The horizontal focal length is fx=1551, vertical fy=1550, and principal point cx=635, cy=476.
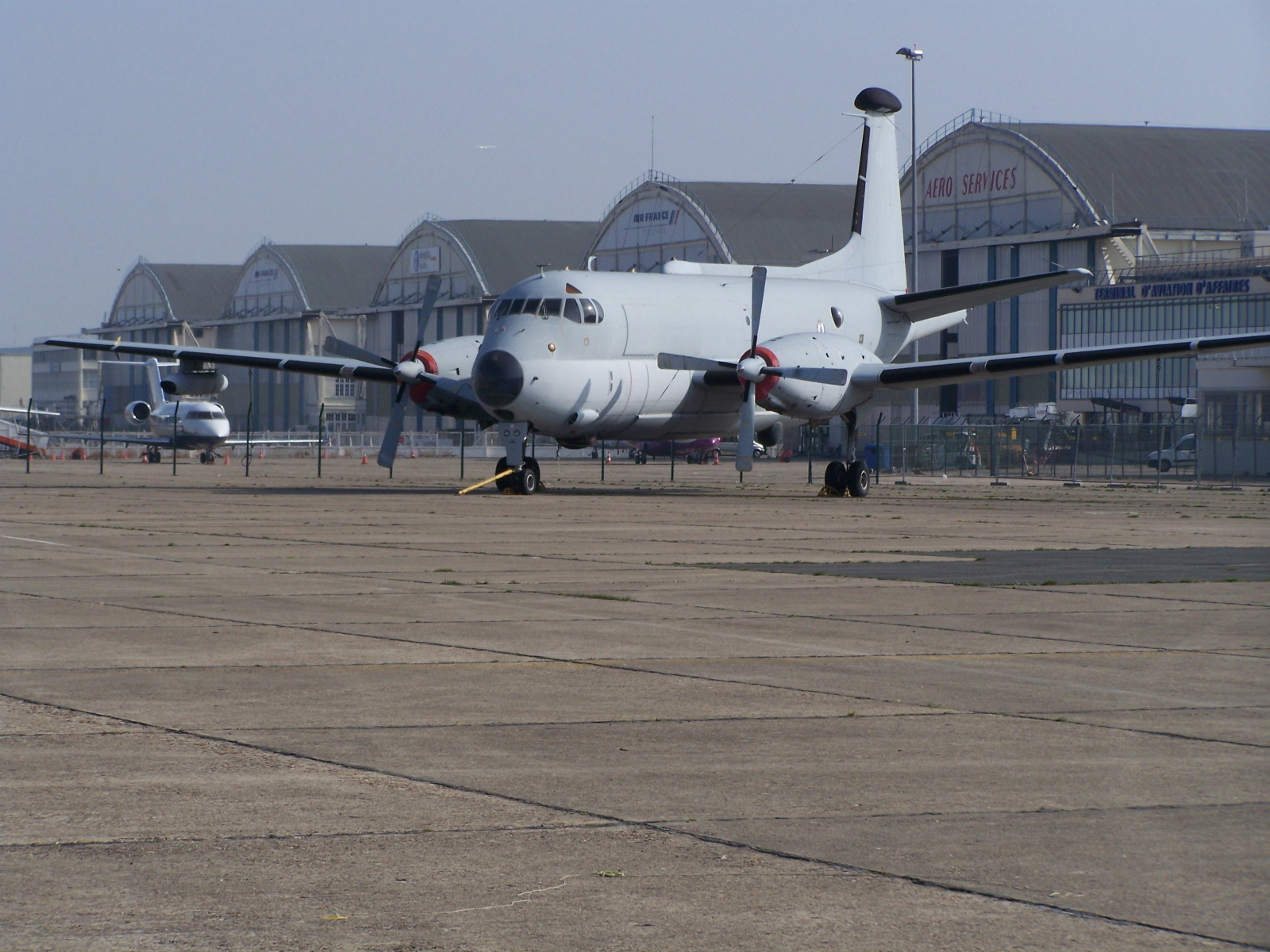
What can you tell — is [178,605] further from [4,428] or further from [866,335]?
[4,428]

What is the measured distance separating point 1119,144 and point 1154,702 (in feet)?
269

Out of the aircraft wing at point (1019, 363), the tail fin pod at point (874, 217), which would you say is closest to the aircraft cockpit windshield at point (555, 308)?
the aircraft wing at point (1019, 363)

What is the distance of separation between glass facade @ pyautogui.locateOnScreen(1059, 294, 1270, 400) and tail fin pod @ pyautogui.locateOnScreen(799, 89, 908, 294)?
3637cm

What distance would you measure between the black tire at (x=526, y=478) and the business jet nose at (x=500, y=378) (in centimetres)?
294

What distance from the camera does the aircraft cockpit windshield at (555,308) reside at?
31781 millimetres

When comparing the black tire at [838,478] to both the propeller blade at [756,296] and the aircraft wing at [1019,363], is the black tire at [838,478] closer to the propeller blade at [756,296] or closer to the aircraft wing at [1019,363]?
the aircraft wing at [1019,363]

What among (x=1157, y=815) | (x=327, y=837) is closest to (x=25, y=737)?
(x=327, y=837)

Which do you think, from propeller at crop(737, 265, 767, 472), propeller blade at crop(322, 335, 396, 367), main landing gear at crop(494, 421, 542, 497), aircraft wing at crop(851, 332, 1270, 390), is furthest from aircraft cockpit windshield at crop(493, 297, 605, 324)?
aircraft wing at crop(851, 332, 1270, 390)

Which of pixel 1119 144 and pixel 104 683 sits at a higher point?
pixel 1119 144

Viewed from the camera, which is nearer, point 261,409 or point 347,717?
point 347,717

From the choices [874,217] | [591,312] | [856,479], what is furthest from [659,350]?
[874,217]

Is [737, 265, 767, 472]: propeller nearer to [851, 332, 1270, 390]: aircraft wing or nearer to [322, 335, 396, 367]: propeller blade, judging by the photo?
[851, 332, 1270, 390]: aircraft wing

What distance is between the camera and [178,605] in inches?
524

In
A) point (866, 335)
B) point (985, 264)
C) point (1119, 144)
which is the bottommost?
point (866, 335)
